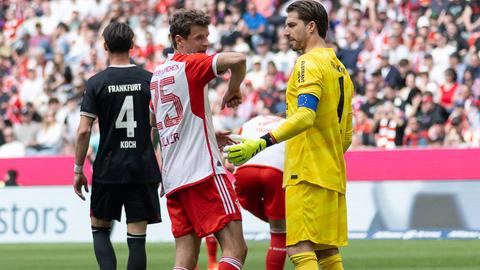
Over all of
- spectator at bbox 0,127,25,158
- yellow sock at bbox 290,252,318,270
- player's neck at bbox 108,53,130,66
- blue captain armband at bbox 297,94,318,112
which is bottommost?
spectator at bbox 0,127,25,158

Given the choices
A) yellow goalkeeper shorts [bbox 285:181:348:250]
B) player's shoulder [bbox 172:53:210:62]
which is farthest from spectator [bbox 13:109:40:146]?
yellow goalkeeper shorts [bbox 285:181:348:250]

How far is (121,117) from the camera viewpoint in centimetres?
1008

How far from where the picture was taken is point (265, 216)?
11.4 metres

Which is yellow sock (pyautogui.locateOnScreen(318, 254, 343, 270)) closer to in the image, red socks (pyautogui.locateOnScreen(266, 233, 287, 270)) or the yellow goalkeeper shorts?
the yellow goalkeeper shorts

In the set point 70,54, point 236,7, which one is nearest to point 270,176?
point 236,7

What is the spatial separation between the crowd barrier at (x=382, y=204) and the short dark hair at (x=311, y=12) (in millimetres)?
10578

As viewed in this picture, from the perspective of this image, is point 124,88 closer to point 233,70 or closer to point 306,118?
point 233,70

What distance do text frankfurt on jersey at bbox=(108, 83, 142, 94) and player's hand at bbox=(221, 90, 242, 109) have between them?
1.55 m

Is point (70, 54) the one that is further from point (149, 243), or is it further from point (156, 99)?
point (156, 99)

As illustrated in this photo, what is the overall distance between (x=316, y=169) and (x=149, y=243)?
11.1 meters

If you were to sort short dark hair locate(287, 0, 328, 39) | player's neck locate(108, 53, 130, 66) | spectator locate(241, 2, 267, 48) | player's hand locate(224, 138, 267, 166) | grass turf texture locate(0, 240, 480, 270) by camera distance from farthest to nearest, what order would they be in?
1. spectator locate(241, 2, 267, 48)
2. grass turf texture locate(0, 240, 480, 270)
3. player's neck locate(108, 53, 130, 66)
4. short dark hair locate(287, 0, 328, 39)
5. player's hand locate(224, 138, 267, 166)

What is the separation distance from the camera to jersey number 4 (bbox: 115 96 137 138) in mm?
10070

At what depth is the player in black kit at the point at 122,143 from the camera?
1006 centimetres

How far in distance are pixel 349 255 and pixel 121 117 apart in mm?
6469
